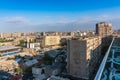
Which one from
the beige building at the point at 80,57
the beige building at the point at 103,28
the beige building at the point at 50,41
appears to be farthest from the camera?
the beige building at the point at 50,41

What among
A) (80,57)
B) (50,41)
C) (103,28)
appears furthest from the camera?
(50,41)

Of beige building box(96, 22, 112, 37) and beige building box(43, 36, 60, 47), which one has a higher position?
beige building box(96, 22, 112, 37)

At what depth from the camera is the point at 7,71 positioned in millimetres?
11977

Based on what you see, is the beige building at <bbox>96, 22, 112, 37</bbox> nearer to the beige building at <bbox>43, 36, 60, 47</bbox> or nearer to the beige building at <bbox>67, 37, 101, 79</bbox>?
the beige building at <bbox>43, 36, 60, 47</bbox>

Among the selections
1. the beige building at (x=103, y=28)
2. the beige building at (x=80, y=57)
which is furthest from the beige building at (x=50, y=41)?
the beige building at (x=80, y=57)

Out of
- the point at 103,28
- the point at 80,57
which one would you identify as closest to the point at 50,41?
the point at 103,28

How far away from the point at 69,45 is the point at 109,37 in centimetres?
937

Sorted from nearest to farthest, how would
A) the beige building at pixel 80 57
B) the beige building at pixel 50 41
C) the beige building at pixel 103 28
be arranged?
the beige building at pixel 80 57 → the beige building at pixel 103 28 → the beige building at pixel 50 41

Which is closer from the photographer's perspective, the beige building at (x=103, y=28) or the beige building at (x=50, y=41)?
the beige building at (x=103, y=28)

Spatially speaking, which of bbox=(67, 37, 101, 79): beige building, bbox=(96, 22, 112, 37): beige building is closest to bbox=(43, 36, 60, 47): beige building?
bbox=(96, 22, 112, 37): beige building

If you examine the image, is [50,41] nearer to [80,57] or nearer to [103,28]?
[103,28]

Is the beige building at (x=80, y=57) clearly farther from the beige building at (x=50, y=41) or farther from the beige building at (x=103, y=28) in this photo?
the beige building at (x=50, y=41)

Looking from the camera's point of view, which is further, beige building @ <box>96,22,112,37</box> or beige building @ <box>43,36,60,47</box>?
beige building @ <box>43,36,60,47</box>

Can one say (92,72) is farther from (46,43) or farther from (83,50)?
(46,43)
